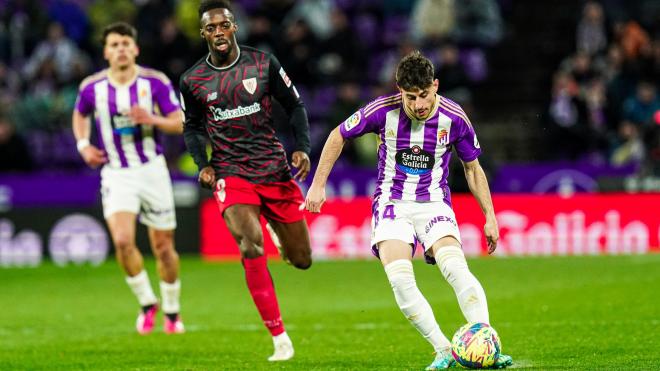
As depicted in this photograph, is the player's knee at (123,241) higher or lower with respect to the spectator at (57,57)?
lower

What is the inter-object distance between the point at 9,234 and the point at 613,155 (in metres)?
9.28

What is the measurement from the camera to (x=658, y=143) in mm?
18062

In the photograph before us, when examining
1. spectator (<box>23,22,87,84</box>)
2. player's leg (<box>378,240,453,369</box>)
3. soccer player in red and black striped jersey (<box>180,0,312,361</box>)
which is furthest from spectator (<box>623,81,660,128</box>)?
player's leg (<box>378,240,453,369</box>)

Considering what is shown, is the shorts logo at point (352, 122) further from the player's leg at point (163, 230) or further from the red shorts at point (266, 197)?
the player's leg at point (163, 230)

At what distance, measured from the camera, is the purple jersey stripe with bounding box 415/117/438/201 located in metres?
7.89

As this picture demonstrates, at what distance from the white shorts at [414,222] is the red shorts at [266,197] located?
1.32m

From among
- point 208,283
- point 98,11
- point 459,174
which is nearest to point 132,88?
point 208,283

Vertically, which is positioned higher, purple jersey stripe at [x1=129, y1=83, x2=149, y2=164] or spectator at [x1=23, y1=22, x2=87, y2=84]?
spectator at [x1=23, y1=22, x2=87, y2=84]

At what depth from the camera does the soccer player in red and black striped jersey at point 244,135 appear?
345 inches

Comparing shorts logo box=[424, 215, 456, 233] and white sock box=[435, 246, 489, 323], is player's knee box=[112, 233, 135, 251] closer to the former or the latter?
shorts logo box=[424, 215, 456, 233]

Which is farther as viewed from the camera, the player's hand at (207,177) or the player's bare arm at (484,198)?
the player's hand at (207,177)

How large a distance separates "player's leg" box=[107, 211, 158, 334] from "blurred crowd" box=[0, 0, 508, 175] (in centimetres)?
888

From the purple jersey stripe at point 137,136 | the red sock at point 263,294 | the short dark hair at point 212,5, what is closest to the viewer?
the red sock at point 263,294

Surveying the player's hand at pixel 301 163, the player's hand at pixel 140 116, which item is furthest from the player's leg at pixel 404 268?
the player's hand at pixel 140 116
